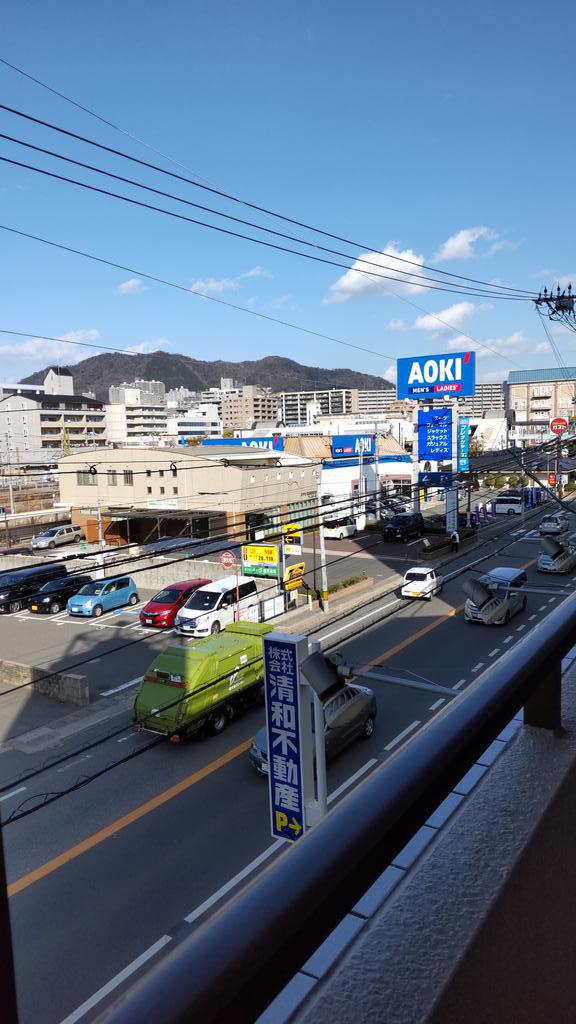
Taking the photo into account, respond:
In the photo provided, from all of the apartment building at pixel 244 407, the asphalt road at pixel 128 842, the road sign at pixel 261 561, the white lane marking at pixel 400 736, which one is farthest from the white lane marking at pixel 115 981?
the apartment building at pixel 244 407

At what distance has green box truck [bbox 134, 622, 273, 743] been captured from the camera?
295 inches

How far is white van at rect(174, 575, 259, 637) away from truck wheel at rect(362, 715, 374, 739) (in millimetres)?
4870

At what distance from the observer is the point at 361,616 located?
13.2m

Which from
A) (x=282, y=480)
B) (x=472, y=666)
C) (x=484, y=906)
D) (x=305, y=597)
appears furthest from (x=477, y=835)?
(x=282, y=480)

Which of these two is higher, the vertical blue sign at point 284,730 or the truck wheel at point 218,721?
the vertical blue sign at point 284,730

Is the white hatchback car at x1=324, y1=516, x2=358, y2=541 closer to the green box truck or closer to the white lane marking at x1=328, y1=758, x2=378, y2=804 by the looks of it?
the green box truck

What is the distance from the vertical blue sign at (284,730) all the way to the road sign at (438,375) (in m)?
17.9

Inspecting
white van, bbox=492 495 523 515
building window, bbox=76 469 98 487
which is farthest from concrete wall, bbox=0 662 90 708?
white van, bbox=492 495 523 515

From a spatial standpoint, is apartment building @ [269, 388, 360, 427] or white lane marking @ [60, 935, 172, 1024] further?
apartment building @ [269, 388, 360, 427]

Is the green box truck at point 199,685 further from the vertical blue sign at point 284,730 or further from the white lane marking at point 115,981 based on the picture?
the white lane marking at point 115,981

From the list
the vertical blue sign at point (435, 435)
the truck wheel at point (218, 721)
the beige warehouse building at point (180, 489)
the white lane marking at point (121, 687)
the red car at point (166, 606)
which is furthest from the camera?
the beige warehouse building at point (180, 489)

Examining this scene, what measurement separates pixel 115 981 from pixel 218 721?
3.83 meters

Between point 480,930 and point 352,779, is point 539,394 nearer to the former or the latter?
point 352,779

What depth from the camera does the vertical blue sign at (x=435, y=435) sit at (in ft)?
65.8
